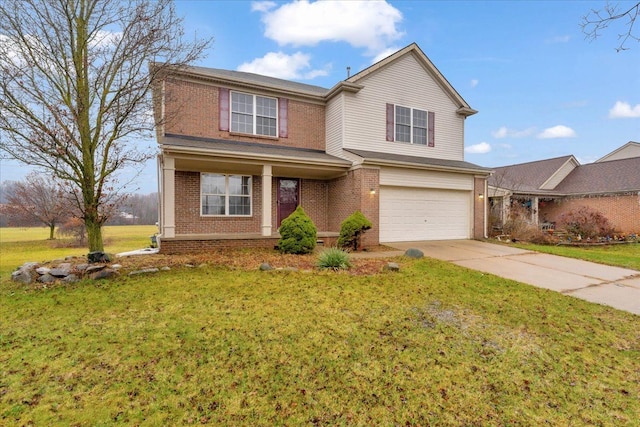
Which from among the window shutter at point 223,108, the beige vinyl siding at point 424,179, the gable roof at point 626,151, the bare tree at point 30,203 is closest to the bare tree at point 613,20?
the beige vinyl siding at point 424,179

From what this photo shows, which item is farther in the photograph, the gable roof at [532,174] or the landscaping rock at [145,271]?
the gable roof at [532,174]

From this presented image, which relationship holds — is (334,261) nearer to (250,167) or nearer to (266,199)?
(266,199)

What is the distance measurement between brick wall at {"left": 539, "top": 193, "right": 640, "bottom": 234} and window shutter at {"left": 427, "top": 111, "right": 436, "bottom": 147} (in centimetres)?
934

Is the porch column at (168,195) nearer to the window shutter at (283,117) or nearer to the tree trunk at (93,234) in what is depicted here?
the tree trunk at (93,234)

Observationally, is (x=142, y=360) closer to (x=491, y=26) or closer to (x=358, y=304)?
(x=358, y=304)

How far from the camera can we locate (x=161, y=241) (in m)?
8.74

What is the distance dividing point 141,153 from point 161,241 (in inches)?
99.7

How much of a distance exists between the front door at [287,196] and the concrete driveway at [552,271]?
4.44 metres

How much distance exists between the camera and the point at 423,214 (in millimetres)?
12500

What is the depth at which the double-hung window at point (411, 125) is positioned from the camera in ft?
42.6

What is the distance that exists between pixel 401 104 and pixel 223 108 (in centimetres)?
742

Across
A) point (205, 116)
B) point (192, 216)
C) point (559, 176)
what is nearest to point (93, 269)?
point (192, 216)

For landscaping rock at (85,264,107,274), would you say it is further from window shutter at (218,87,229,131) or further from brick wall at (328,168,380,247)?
brick wall at (328,168,380,247)

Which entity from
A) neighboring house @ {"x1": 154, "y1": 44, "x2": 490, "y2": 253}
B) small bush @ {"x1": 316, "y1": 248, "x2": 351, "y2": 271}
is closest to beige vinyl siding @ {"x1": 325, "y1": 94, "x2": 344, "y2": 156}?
neighboring house @ {"x1": 154, "y1": 44, "x2": 490, "y2": 253}
